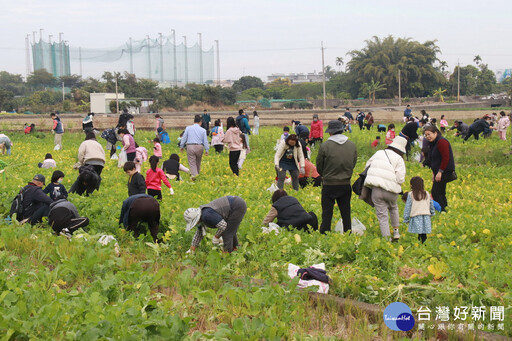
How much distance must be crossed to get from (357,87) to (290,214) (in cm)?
8059

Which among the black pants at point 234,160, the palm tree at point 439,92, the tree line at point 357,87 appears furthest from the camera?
the palm tree at point 439,92

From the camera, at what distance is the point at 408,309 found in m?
6.11

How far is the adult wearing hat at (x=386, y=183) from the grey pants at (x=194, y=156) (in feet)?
23.6

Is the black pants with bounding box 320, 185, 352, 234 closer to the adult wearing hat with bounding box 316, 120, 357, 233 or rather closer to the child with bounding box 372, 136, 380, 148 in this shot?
the adult wearing hat with bounding box 316, 120, 357, 233

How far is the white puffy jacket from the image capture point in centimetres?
886

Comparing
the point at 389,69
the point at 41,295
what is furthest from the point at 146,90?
the point at 41,295

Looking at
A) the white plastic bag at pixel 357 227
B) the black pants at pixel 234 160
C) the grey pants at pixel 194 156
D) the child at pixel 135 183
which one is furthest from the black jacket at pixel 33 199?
the black pants at pixel 234 160

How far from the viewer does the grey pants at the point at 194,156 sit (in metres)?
15.5

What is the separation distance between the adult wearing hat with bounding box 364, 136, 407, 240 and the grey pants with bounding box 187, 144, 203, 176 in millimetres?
7194

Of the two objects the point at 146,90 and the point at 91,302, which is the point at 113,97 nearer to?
the point at 146,90

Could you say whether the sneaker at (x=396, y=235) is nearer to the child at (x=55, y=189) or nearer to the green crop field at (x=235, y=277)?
the green crop field at (x=235, y=277)

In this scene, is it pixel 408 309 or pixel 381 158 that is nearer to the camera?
pixel 408 309

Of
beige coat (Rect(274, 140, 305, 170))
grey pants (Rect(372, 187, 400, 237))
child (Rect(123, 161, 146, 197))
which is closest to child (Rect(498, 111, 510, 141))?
beige coat (Rect(274, 140, 305, 170))

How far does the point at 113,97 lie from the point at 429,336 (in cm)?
6342
